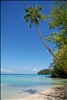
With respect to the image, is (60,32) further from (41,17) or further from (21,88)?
(21,88)

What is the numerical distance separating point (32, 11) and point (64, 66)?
871 cm

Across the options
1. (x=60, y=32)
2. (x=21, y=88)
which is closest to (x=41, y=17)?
(x=60, y=32)

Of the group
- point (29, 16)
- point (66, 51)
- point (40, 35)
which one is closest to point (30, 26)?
point (29, 16)

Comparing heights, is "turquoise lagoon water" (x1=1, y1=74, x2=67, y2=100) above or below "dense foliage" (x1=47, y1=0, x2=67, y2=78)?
below

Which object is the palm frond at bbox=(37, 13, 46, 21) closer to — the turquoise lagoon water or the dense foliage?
the dense foliage

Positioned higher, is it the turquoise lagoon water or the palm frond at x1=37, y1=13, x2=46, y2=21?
the palm frond at x1=37, y1=13, x2=46, y2=21

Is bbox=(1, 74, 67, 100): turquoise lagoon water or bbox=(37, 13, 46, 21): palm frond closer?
bbox=(37, 13, 46, 21): palm frond

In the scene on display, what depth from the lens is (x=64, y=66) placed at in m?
21.2

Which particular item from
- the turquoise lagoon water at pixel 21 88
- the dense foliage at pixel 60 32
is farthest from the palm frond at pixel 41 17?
the turquoise lagoon water at pixel 21 88

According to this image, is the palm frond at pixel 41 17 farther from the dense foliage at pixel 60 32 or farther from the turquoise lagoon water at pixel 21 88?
the turquoise lagoon water at pixel 21 88

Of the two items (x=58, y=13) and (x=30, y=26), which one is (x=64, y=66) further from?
(x=30, y=26)

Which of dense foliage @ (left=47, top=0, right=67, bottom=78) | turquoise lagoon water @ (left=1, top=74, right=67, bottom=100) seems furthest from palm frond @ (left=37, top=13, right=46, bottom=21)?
turquoise lagoon water @ (left=1, top=74, right=67, bottom=100)

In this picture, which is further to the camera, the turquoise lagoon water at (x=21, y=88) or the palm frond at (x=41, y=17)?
the turquoise lagoon water at (x=21, y=88)

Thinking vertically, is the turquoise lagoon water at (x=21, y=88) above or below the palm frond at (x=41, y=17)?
below
